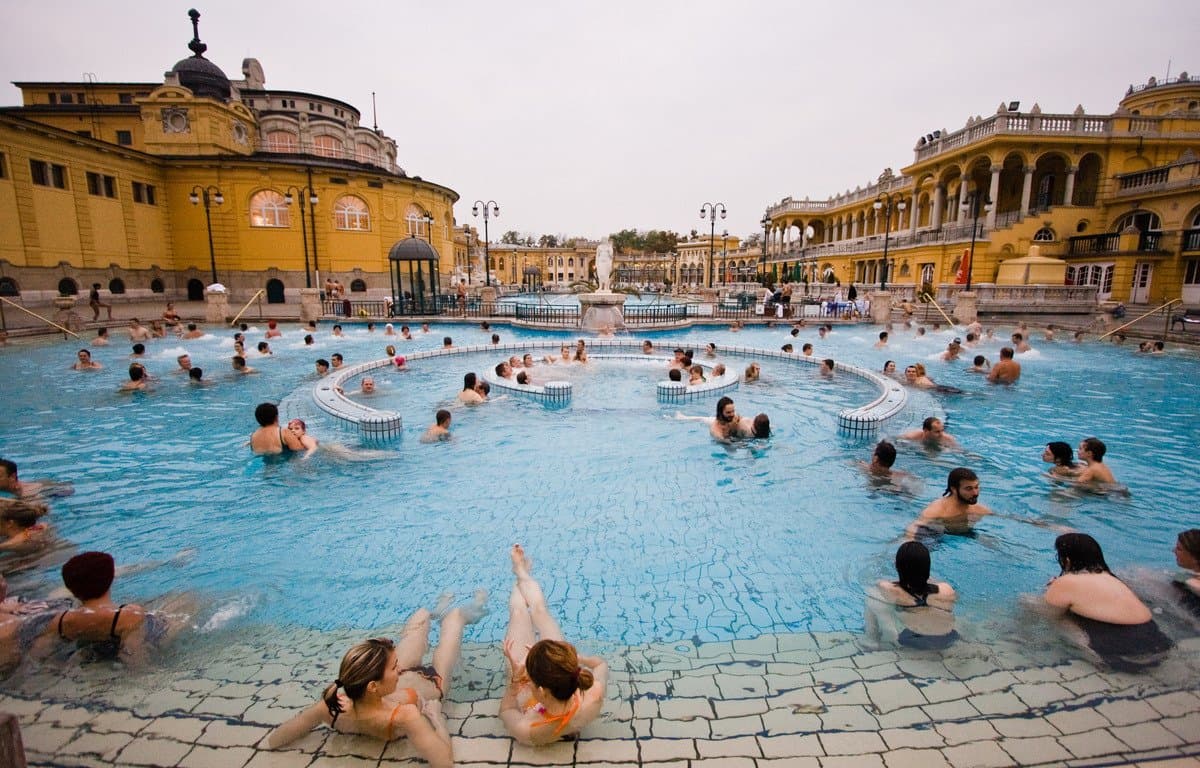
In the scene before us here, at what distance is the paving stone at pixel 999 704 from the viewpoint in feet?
10.0

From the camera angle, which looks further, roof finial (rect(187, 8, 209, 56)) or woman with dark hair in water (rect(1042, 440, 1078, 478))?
roof finial (rect(187, 8, 209, 56))

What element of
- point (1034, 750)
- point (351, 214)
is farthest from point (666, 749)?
point (351, 214)

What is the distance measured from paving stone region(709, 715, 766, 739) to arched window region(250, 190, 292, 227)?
3826 cm

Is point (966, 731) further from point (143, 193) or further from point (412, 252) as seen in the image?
point (143, 193)

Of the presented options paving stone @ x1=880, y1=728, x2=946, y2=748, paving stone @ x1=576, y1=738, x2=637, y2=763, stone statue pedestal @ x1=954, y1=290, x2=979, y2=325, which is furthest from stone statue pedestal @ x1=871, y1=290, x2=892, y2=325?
paving stone @ x1=576, y1=738, x2=637, y2=763

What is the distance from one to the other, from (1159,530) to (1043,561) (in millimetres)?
1852

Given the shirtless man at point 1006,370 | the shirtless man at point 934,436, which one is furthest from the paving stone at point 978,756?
the shirtless man at point 1006,370

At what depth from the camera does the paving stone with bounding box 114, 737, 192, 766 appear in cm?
270

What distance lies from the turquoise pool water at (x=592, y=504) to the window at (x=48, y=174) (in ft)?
60.6

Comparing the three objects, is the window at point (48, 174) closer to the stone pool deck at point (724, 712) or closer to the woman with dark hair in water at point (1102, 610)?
the stone pool deck at point (724, 712)

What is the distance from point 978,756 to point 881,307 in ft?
84.5

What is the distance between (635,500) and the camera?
6.70m

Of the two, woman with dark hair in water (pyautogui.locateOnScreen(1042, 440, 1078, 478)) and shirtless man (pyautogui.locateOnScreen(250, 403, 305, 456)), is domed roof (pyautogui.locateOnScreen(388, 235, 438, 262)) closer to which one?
shirtless man (pyautogui.locateOnScreen(250, 403, 305, 456))

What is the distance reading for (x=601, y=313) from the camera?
71.6 feet
